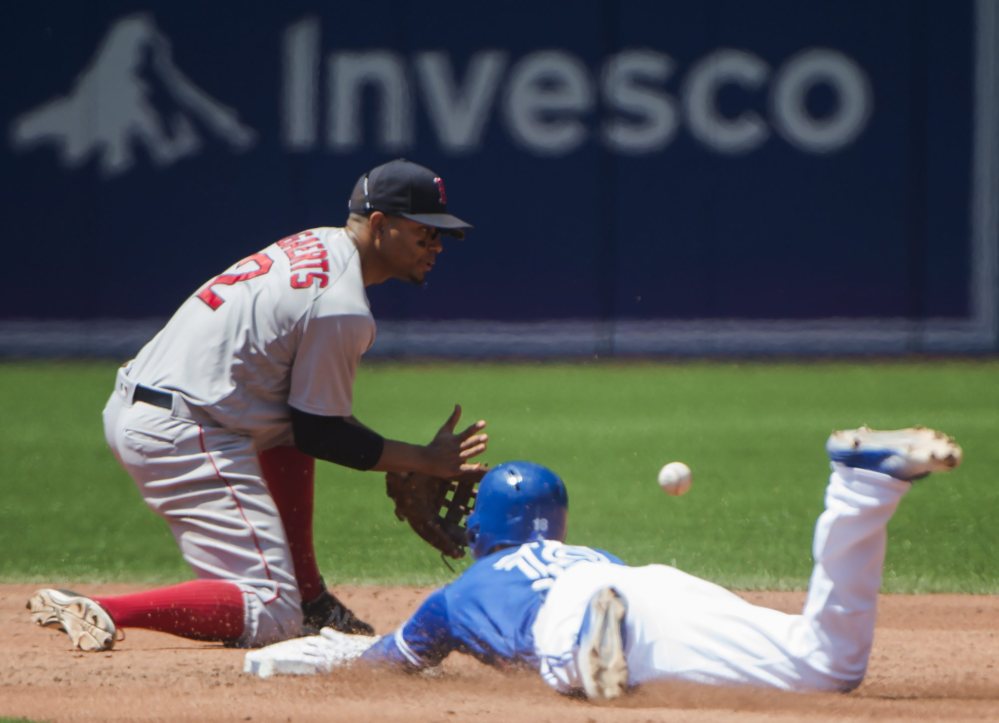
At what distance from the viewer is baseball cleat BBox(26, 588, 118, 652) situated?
13.8ft

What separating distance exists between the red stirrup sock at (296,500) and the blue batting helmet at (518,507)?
989 mm

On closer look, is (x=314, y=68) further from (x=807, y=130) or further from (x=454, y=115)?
(x=807, y=130)

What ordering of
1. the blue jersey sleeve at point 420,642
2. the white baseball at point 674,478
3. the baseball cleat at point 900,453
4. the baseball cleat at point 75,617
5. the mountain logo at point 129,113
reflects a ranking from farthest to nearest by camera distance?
the mountain logo at point 129,113 < the white baseball at point 674,478 < the baseball cleat at point 75,617 < the blue jersey sleeve at point 420,642 < the baseball cleat at point 900,453

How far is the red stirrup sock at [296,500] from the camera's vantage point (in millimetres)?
4863

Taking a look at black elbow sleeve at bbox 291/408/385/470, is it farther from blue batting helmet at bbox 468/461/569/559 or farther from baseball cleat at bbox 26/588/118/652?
baseball cleat at bbox 26/588/118/652

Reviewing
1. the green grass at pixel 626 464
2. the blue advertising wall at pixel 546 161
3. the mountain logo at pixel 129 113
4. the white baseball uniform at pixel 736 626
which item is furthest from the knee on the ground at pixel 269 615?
the mountain logo at pixel 129 113

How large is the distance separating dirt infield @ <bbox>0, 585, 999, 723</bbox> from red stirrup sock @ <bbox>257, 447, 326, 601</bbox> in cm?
38

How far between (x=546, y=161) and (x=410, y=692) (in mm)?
11256

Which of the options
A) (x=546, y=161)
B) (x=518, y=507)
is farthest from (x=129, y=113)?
(x=518, y=507)

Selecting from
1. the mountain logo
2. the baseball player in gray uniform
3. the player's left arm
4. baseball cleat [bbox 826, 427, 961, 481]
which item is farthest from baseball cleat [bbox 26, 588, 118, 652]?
the mountain logo

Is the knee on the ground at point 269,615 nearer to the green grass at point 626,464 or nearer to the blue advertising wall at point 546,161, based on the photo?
the green grass at point 626,464

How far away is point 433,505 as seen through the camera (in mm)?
4844

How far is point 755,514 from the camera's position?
24.1 feet

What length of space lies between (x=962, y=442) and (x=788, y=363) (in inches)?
198
